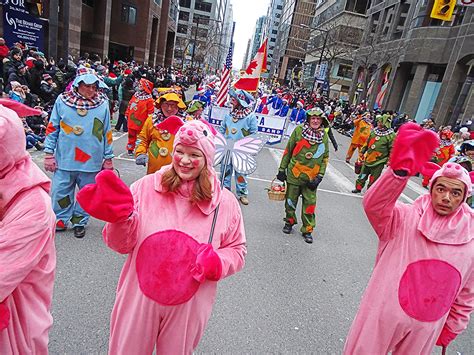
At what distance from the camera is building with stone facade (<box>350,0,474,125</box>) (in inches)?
749

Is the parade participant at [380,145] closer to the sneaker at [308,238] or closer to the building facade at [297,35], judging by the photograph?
the sneaker at [308,238]

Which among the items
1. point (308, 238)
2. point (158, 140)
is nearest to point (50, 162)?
point (158, 140)

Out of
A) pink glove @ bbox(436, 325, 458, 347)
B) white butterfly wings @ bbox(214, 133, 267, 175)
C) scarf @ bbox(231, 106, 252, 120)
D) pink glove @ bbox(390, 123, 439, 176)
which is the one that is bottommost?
pink glove @ bbox(436, 325, 458, 347)

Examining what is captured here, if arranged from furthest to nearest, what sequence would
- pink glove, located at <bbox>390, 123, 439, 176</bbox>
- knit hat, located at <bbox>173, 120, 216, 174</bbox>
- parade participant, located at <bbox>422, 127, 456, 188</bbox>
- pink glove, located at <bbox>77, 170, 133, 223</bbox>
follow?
1. parade participant, located at <bbox>422, 127, 456, 188</bbox>
2. knit hat, located at <bbox>173, 120, 216, 174</bbox>
3. pink glove, located at <bbox>390, 123, 439, 176</bbox>
4. pink glove, located at <bbox>77, 170, 133, 223</bbox>

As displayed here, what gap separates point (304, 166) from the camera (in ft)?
16.4

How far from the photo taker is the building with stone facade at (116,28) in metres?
19.4

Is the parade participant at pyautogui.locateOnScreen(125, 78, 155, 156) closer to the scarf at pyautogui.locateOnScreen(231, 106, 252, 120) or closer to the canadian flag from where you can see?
the canadian flag

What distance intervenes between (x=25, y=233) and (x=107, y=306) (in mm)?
1899

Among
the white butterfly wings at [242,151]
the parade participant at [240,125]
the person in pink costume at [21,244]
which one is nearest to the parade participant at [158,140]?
the parade participant at [240,125]

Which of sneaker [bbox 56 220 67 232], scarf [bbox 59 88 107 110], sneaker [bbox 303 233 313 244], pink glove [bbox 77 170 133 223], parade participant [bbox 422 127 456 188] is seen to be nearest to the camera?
pink glove [bbox 77 170 133 223]

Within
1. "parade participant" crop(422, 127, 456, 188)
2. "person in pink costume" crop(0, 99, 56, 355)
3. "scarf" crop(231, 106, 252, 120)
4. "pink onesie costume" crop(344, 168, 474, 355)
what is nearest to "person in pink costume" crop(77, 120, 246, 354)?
"person in pink costume" crop(0, 99, 56, 355)

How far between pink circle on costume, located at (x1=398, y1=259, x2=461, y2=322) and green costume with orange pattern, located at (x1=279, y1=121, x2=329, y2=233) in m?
3.05

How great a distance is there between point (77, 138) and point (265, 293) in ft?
9.20

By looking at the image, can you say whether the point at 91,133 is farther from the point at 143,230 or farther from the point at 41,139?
the point at 41,139
